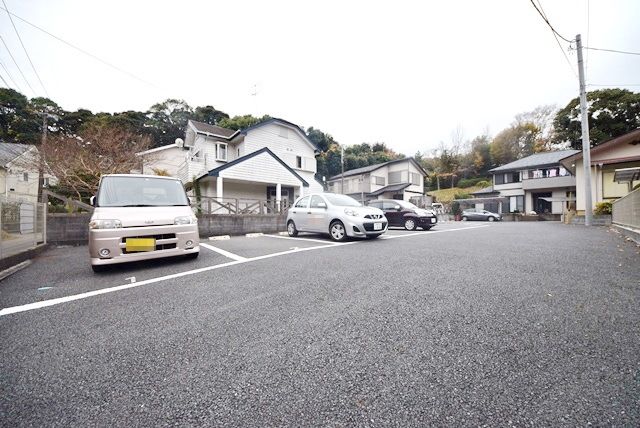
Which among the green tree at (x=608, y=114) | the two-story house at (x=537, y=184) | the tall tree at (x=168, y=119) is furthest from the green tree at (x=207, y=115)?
the green tree at (x=608, y=114)

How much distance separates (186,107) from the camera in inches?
1371

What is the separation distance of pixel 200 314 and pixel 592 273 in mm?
4760

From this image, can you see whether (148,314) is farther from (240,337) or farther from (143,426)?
(143,426)

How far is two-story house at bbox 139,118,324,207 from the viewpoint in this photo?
48.6 feet

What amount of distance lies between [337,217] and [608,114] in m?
29.0

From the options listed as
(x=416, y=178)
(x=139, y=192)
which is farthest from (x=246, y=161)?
(x=416, y=178)

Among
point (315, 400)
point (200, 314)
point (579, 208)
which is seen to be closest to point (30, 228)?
point (200, 314)

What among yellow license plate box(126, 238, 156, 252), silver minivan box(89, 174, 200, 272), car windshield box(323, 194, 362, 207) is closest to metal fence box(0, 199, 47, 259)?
silver minivan box(89, 174, 200, 272)

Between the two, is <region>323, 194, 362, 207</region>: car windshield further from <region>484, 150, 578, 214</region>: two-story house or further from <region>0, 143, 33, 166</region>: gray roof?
<region>484, 150, 578, 214</region>: two-story house

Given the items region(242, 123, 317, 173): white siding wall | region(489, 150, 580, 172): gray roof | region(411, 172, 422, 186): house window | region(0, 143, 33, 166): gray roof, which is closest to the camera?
region(0, 143, 33, 166): gray roof

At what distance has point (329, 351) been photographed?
5.63ft

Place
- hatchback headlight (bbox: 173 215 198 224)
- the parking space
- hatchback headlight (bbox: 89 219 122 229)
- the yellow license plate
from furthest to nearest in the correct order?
hatchback headlight (bbox: 173 215 198 224) < the yellow license plate < hatchback headlight (bbox: 89 219 122 229) < the parking space

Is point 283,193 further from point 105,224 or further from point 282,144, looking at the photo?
point 105,224

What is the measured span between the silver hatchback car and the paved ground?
3.59 metres
